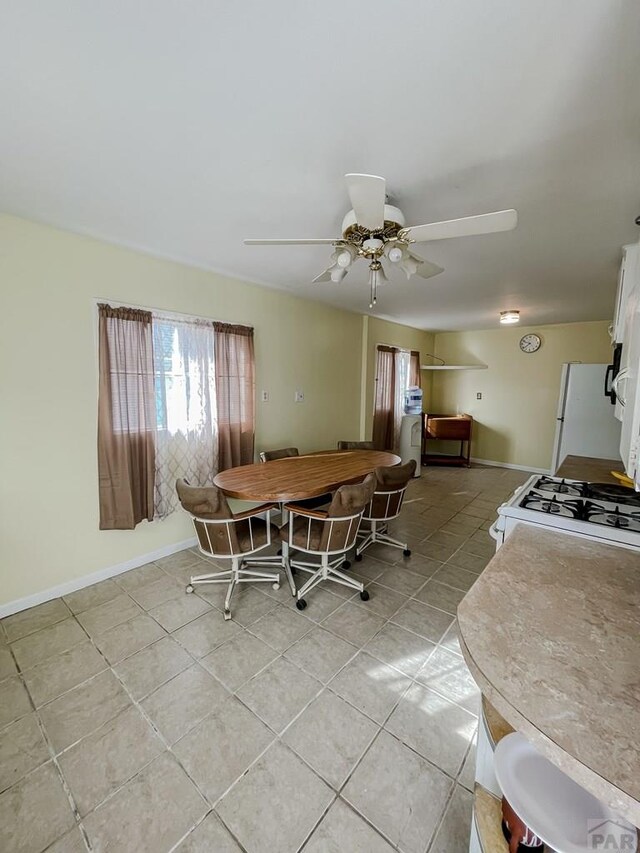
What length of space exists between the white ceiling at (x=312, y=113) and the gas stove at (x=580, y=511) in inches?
61.7

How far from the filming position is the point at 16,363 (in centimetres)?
211

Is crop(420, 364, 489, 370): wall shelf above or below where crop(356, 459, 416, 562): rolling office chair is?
above

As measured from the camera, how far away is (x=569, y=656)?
2.47 ft

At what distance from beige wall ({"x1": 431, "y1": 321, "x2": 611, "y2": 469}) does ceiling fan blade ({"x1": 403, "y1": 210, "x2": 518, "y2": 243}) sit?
486 cm

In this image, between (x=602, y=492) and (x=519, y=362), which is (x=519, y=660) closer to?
(x=602, y=492)

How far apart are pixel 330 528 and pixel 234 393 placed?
1.71 meters

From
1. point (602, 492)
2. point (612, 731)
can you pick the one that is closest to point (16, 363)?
point (612, 731)

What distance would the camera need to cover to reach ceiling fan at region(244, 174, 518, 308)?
1311mm

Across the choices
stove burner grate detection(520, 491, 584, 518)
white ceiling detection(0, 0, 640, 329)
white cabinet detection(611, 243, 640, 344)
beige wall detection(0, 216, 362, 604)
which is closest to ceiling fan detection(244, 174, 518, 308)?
white ceiling detection(0, 0, 640, 329)

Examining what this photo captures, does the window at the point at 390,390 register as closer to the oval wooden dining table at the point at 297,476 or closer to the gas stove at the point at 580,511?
the oval wooden dining table at the point at 297,476

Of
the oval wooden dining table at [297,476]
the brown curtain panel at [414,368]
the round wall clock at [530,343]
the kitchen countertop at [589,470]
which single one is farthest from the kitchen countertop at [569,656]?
the round wall clock at [530,343]

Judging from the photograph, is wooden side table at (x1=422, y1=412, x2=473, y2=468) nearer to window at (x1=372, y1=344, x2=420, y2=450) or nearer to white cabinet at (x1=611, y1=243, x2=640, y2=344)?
window at (x1=372, y1=344, x2=420, y2=450)

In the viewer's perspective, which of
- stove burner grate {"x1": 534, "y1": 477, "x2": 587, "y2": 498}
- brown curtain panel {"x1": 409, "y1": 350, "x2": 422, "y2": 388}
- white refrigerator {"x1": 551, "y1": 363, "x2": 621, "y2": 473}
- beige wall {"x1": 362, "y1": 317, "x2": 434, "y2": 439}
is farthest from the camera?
brown curtain panel {"x1": 409, "y1": 350, "x2": 422, "y2": 388}

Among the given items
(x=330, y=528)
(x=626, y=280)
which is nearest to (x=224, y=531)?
(x=330, y=528)
